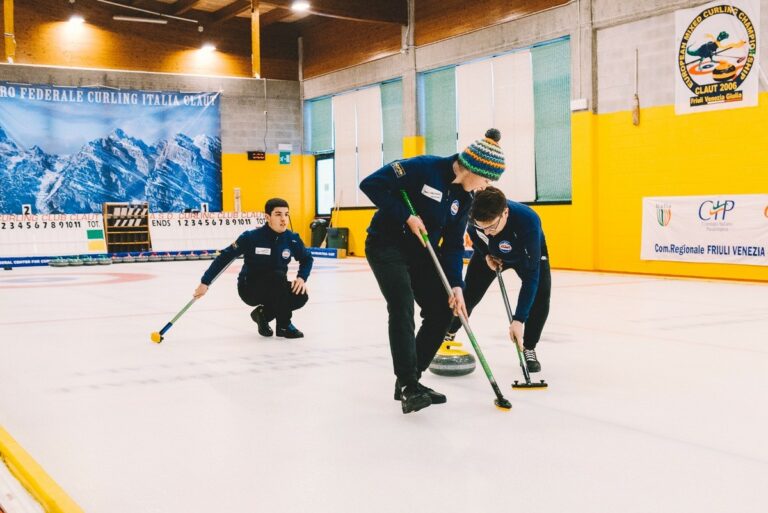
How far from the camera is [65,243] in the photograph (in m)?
17.2

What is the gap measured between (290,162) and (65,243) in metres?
7.19

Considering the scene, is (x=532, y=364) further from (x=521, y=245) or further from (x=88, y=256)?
(x=88, y=256)

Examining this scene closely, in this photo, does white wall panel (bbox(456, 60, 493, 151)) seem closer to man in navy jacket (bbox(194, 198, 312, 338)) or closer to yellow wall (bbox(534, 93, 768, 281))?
yellow wall (bbox(534, 93, 768, 281))

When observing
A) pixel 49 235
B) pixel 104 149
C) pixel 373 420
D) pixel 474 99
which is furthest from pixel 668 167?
pixel 104 149

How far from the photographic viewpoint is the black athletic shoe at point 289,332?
20.8 ft

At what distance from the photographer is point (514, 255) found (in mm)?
4574

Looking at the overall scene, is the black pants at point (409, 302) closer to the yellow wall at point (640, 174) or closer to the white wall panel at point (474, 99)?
the yellow wall at point (640, 174)

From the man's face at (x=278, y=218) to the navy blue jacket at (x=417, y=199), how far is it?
236 cm

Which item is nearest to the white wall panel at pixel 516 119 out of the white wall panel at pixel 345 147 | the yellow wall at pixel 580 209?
the yellow wall at pixel 580 209

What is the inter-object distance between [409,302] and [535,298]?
4.86 feet

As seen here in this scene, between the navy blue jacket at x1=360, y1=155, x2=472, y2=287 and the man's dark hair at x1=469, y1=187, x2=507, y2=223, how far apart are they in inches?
2.5

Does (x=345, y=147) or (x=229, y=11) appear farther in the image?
(x=345, y=147)

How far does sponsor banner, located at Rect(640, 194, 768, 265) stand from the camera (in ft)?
37.3

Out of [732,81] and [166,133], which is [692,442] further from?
[166,133]
